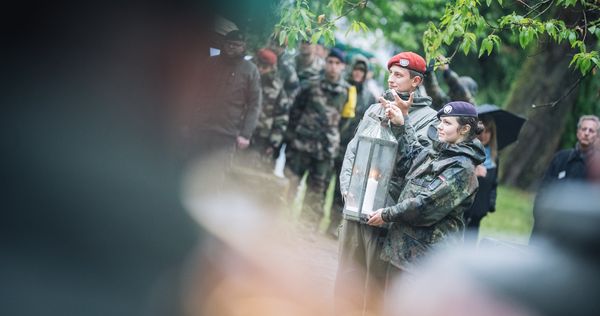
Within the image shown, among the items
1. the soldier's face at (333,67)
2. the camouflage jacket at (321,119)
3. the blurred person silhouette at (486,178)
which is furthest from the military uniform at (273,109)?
the blurred person silhouette at (486,178)

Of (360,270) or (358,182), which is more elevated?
(358,182)

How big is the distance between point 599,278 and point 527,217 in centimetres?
1383

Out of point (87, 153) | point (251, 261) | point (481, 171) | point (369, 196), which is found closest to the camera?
point (87, 153)

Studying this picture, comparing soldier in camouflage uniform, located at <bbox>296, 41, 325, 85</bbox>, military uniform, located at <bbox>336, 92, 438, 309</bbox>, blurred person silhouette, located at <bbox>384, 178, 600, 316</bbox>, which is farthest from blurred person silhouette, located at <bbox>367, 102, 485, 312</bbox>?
soldier in camouflage uniform, located at <bbox>296, 41, 325, 85</bbox>

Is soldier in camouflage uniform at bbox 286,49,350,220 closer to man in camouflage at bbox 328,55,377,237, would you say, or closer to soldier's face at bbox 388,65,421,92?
man in camouflage at bbox 328,55,377,237

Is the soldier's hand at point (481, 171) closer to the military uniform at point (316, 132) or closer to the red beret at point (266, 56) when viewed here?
the military uniform at point (316, 132)

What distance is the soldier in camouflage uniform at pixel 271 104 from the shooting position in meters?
11.0

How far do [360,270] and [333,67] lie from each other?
516 cm

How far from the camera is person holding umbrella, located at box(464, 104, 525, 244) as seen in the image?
28.3ft

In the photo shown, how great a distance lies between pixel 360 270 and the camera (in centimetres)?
591

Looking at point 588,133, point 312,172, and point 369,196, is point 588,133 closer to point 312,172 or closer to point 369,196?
point 312,172

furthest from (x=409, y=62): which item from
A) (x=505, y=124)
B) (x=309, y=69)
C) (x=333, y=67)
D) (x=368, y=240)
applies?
(x=309, y=69)

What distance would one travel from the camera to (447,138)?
555cm

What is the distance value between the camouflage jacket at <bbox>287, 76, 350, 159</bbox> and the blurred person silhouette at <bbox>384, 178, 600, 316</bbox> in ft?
23.1
